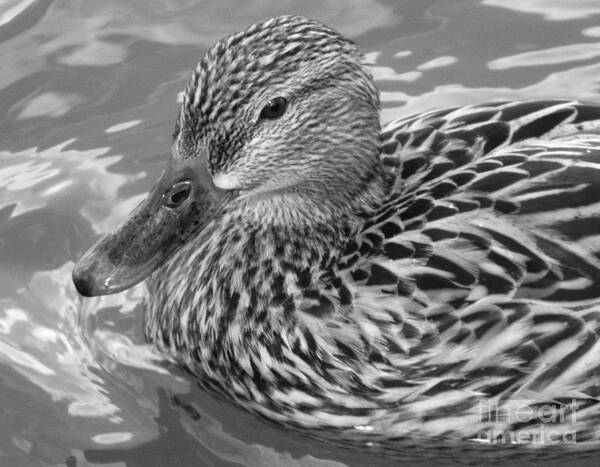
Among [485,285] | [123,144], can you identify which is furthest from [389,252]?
[123,144]

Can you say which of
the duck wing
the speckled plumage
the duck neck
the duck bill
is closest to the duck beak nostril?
the duck bill

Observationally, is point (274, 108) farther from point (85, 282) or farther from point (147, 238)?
point (85, 282)

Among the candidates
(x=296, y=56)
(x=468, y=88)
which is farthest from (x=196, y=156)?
(x=468, y=88)

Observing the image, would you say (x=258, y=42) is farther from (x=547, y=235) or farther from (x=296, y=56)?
(x=547, y=235)

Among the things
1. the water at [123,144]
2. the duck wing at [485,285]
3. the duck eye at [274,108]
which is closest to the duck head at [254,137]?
the duck eye at [274,108]

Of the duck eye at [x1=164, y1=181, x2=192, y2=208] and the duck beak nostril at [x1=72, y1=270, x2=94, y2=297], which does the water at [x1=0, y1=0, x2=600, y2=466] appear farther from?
the duck eye at [x1=164, y1=181, x2=192, y2=208]

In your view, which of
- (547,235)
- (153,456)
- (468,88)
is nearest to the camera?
(547,235)
